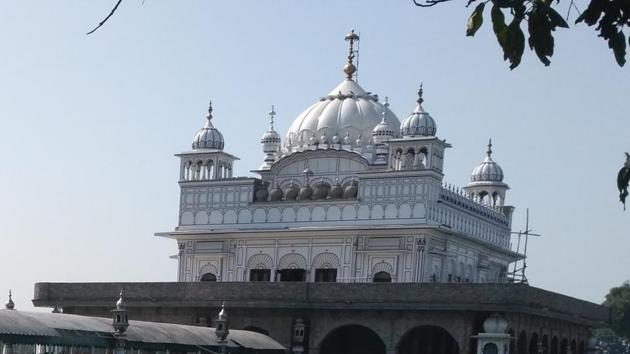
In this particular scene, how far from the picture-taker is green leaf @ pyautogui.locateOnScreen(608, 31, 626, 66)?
5.03 meters

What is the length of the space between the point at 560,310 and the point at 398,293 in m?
6.30

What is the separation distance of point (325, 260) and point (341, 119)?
5407mm

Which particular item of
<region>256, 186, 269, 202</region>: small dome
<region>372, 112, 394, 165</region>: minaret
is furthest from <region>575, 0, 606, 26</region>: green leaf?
<region>256, 186, 269, 202</region>: small dome

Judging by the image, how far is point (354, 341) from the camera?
41750 millimetres

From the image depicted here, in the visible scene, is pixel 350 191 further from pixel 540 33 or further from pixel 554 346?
pixel 540 33

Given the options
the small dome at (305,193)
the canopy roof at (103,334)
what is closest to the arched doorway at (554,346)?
the small dome at (305,193)

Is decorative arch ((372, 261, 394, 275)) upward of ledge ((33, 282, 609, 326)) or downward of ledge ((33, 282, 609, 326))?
upward

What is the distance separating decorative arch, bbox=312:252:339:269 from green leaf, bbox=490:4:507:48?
3808cm

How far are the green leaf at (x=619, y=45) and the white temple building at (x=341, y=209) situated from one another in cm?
3591

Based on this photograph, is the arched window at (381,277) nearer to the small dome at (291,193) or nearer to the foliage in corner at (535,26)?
the small dome at (291,193)

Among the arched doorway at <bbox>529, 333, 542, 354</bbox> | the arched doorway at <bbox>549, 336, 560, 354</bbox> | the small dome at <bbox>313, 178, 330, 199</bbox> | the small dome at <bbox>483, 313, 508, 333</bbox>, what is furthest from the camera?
the small dome at <bbox>313, 178, 330, 199</bbox>

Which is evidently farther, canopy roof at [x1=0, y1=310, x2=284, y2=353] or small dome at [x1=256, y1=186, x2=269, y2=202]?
small dome at [x1=256, y1=186, x2=269, y2=202]

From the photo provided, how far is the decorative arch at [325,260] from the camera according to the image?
141 ft

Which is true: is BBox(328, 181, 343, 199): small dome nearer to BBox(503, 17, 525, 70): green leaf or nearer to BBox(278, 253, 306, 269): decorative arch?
BBox(278, 253, 306, 269): decorative arch
